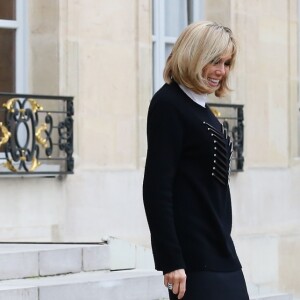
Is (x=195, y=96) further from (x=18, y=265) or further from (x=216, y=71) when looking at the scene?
(x=18, y=265)

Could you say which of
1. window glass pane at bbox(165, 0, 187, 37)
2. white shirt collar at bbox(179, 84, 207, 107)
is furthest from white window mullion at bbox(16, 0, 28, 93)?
white shirt collar at bbox(179, 84, 207, 107)

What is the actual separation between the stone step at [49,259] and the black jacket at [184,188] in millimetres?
3301

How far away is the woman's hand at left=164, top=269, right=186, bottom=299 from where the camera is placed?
4.08 metres

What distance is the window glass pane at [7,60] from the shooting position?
970 centimetres

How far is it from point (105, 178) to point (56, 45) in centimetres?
115

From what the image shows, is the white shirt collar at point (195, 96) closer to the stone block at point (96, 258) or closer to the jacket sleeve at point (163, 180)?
the jacket sleeve at point (163, 180)


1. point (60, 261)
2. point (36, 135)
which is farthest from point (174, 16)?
point (60, 261)

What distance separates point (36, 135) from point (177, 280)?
5257 mm

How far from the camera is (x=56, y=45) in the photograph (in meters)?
9.46

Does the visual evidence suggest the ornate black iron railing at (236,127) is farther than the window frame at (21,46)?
Yes

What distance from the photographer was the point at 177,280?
409 cm

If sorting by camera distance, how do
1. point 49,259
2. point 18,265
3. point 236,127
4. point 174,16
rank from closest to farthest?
point 18,265, point 49,259, point 236,127, point 174,16

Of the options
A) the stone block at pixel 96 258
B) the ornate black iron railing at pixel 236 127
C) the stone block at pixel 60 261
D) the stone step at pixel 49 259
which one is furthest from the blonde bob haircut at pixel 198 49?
the ornate black iron railing at pixel 236 127

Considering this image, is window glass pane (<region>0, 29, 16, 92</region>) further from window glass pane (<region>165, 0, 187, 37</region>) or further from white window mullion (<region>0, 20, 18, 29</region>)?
Answer: window glass pane (<region>165, 0, 187, 37</region>)
